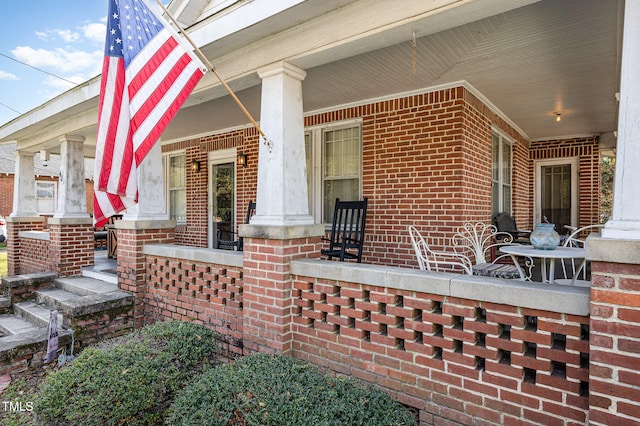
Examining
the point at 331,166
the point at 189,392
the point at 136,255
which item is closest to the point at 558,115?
the point at 331,166

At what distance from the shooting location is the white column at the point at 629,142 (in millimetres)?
1717

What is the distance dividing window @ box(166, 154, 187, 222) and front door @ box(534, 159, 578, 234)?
721 cm

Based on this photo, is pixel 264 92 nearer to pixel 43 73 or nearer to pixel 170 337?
pixel 170 337

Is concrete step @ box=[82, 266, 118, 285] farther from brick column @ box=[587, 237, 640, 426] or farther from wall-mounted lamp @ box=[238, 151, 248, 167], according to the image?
brick column @ box=[587, 237, 640, 426]

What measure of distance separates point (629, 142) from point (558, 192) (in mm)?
6326

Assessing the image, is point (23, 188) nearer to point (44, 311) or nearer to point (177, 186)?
point (177, 186)

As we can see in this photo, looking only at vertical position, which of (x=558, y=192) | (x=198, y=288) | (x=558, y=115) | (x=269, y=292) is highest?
(x=558, y=115)

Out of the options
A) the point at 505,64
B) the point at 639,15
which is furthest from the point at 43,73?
the point at 639,15

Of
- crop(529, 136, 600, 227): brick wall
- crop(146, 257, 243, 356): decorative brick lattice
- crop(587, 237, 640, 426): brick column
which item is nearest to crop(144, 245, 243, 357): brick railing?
crop(146, 257, 243, 356): decorative brick lattice

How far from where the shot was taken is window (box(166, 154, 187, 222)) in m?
7.86

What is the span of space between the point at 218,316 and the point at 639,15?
3.65 metres

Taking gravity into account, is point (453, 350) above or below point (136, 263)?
below

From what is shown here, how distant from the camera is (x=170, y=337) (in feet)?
9.89

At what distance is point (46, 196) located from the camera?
57.8 ft
